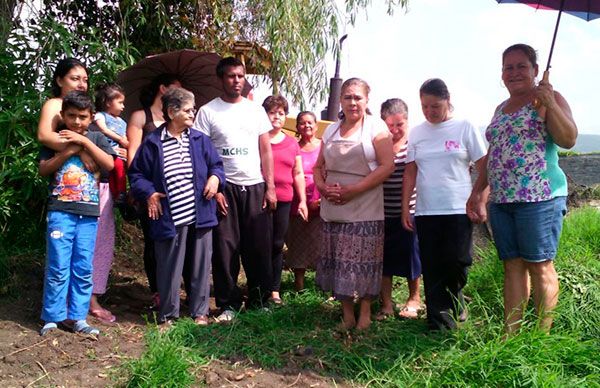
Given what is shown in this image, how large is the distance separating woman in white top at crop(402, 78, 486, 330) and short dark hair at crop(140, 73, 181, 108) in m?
1.97

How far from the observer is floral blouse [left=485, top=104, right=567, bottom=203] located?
3.42 metres

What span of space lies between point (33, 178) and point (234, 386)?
8.07 feet

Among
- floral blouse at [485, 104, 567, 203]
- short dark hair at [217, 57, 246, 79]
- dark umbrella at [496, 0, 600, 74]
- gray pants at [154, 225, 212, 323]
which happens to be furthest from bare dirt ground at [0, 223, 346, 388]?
dark umbrella at [496, 0, 600, 74]

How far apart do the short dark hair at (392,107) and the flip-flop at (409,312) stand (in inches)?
56.3

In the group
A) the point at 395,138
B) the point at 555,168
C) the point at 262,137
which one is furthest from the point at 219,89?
the point at 555,168

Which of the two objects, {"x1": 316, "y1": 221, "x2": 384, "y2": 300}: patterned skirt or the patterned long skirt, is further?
the patterned long skirt

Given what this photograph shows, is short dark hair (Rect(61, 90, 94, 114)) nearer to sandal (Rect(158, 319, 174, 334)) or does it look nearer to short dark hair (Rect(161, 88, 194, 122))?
short dark hair (Rect(161, 88, 194, 122))

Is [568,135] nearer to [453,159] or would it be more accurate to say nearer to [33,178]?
[453,159]

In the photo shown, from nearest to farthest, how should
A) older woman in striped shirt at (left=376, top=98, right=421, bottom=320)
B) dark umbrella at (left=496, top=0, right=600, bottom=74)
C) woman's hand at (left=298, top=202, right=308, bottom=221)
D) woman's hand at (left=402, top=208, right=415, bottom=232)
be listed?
1. dark umbrella at (left=496, top=0, right=600, bottom=74)
2. woman's hand at (left=402, top=208, right=415, bottom=232)
3. older woman in striped shirt at (left=376, top=98, right=421, bottom=320)
4. woman's hand at (left=298, top=202, right=308, bottom=221)

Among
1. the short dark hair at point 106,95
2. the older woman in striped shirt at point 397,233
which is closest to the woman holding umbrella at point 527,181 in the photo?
the older woman in striped shirt at point 397,233

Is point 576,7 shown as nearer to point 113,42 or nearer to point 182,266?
point 182,266

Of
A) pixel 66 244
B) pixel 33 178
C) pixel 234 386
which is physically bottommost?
pixel 234 386

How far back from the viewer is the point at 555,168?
350 cm

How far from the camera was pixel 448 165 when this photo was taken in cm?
404
